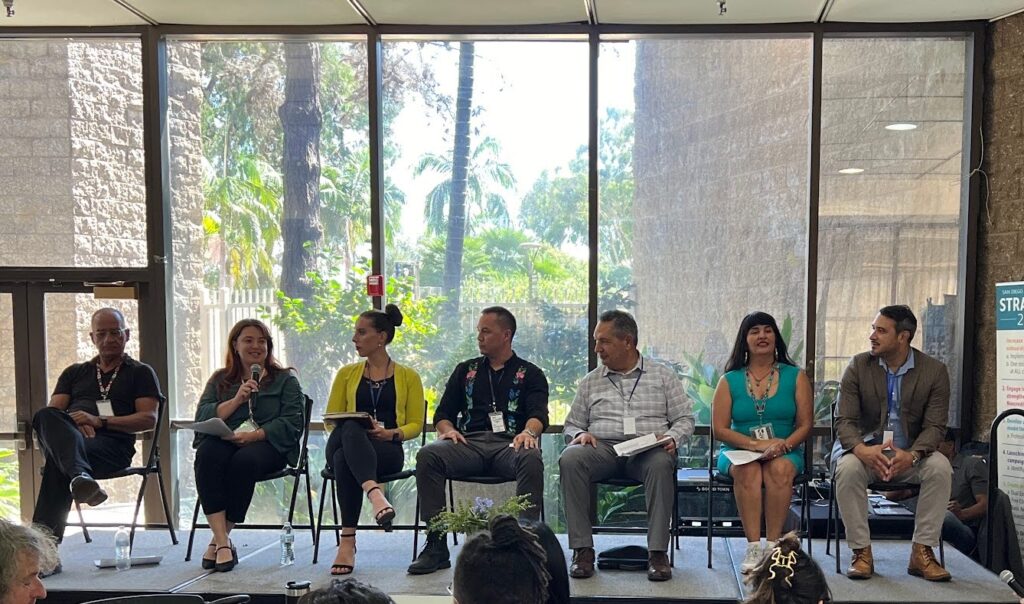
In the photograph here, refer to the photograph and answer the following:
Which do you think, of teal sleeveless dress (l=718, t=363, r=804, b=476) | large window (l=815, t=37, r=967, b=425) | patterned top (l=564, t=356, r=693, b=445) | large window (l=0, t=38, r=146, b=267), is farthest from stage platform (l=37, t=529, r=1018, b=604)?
large window (l=0, t=38, r=146, b=267)

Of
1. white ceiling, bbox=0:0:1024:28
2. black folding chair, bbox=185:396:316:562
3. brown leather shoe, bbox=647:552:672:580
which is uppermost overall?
white ceiling, bbox=0:0:1024:28

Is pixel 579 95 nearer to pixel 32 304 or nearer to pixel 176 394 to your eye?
pixel 176 394

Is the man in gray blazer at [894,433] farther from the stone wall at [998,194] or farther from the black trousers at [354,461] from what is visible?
the black trousers at [354,461]

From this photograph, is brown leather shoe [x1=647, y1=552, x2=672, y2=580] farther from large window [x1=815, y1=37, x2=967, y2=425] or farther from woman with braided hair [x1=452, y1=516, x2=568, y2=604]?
woman with braided hair [x1=452, y1=516, x2=568, y2=604]

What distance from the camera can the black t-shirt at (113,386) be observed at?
14.7 ft

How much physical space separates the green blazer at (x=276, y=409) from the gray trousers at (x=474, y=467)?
0.69m

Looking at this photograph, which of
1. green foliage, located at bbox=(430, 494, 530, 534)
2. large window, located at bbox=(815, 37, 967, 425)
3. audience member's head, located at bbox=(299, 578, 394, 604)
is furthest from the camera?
large window, located at bbox=(815, 37, 967, 425)

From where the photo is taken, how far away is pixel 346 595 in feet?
4.91

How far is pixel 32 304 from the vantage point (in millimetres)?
5078

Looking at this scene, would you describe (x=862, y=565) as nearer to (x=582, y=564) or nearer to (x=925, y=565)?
(x=925, y=565)

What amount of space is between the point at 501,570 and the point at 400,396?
2739mm

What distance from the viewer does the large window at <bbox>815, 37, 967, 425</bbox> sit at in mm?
4840

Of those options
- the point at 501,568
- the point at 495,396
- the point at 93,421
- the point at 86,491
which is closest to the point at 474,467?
the point at 495,396

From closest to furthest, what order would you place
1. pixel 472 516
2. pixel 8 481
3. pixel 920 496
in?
1. pixel 472 516
2. pixel 920 496
3. pixel 8 481
